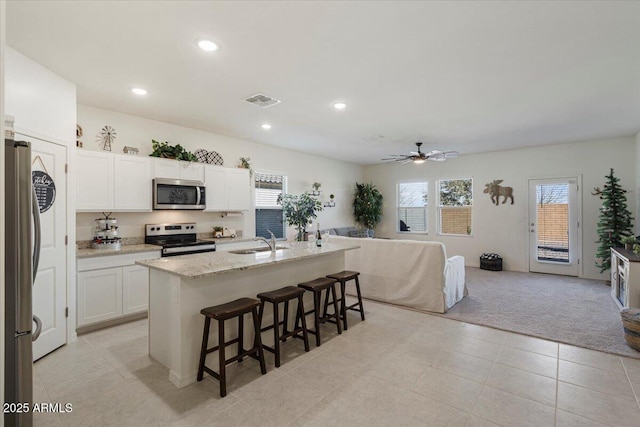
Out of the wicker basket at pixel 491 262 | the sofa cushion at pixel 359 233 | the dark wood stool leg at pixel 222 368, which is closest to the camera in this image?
the dark wood stool leg at pixel 222 368

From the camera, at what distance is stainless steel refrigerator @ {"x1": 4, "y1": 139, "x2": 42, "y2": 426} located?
156cm

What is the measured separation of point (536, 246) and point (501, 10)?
239 inches

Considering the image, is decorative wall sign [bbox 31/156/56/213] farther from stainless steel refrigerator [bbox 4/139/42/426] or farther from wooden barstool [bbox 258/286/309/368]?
wooden barstool [bbox 258/286/309/368]

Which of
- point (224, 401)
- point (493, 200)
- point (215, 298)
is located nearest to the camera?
point (224, 401)

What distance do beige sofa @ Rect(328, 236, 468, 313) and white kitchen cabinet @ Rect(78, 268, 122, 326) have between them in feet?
10.6

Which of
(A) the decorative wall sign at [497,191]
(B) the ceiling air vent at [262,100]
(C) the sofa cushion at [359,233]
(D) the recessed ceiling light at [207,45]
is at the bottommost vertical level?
(C) the sofa cushion at [359,233]

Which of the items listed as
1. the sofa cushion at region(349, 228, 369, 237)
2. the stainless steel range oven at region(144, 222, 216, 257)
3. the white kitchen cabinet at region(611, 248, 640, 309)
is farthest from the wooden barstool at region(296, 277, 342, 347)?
the sofa cushion at region(349, 228, 369, 237)

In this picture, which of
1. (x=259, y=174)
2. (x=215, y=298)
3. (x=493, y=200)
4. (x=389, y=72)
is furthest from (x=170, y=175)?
(x=493, y=200)

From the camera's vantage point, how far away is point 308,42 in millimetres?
2594

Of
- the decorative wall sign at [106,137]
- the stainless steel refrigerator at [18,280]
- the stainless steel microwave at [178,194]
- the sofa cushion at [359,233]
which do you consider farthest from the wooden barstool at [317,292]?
the sofa cushion at [359,233]

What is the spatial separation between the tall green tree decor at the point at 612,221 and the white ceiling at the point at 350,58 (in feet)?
4.22

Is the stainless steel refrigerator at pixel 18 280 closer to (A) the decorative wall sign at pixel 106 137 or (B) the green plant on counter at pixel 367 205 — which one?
(A) the decorative wall sign at pixel 106 137

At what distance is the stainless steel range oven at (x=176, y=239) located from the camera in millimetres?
4363

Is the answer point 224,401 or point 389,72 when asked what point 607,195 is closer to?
point 389,72
